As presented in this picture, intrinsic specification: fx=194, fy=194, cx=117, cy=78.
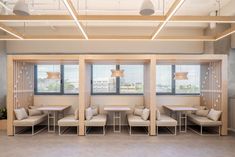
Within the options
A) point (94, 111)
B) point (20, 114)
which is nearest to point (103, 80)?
point (94, 111)

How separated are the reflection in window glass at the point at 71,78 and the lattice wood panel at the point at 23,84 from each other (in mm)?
1275

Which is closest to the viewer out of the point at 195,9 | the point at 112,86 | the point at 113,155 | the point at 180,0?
the point at 180,0

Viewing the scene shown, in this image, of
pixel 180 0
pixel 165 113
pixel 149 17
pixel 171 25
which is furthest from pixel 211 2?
pixel 165 113

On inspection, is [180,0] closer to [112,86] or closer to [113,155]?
[113,155]

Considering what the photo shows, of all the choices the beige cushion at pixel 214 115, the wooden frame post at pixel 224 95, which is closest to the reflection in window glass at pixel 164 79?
the beige cushion at pixel 214 115

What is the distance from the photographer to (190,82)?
789 cm

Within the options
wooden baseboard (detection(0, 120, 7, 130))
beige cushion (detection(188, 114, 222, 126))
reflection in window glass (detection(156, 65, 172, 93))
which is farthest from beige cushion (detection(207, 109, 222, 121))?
wooden baseboard (detection(0, 120, 7, 130))

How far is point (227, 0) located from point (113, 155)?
16.7 feet

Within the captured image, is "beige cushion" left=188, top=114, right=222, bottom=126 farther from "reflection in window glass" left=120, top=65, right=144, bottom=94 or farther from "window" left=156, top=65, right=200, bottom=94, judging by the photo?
"reflection in window glass" left=120, top=65, right=144, bottom=94

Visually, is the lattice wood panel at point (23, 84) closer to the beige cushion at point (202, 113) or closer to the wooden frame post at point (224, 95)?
the beige cushion at point (202, 113)

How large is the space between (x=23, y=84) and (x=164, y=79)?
17.5 ft

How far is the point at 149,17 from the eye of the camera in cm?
360

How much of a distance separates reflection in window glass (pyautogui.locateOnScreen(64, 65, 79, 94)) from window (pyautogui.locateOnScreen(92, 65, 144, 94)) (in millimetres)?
734

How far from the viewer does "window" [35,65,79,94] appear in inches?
309
